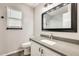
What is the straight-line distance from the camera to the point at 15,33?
1.91 meters

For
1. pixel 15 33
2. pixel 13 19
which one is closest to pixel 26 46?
pixel 15 33

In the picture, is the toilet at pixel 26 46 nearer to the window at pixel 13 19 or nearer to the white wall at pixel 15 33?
the white wall at pixel 15 33

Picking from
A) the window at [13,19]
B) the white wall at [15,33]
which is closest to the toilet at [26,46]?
the white wall at [15,33]

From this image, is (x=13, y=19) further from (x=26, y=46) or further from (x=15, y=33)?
(x=26, y=46)

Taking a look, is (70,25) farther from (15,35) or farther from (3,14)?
(3,14)

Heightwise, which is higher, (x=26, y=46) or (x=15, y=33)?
(x=15, y=33)

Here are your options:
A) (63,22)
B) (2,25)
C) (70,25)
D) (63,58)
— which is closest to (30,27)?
(2,25)

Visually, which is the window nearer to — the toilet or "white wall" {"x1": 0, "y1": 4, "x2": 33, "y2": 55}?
"white wall" {"x1": 0, "y1": 4, "x2": 33, "y2": 55}

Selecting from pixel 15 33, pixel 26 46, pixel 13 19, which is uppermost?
pixel 13 19

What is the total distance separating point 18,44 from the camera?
188 cm

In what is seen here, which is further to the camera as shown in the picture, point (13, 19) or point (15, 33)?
point (15, 33)

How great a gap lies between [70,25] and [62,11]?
0.29 m

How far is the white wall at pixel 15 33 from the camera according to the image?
1765 millimetres

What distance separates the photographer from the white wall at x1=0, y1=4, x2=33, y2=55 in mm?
1765
